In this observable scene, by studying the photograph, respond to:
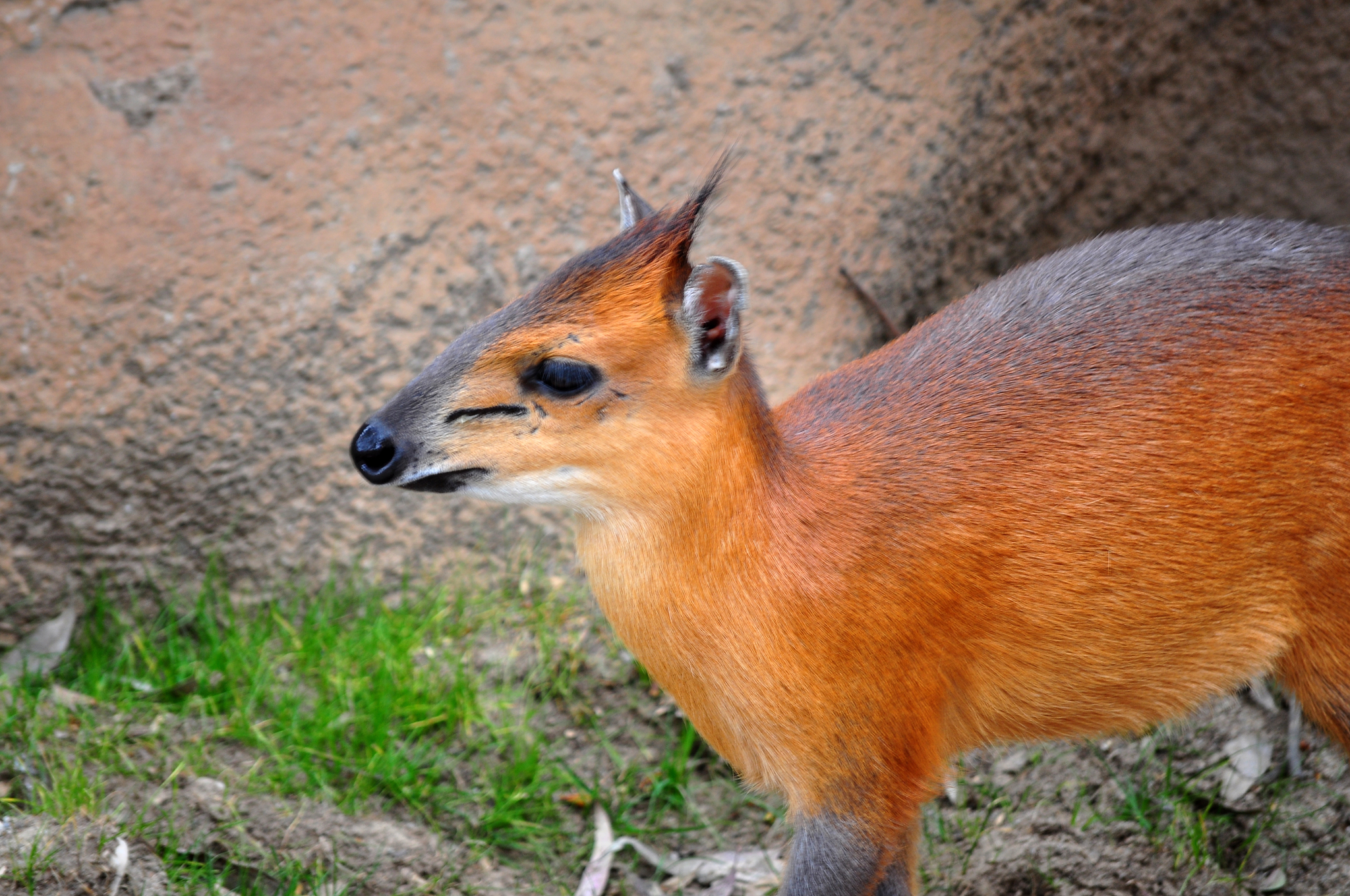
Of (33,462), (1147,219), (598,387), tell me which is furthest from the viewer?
(1147,219)

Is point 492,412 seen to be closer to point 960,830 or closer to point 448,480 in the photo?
point 448,480

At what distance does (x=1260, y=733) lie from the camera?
4.34 metres

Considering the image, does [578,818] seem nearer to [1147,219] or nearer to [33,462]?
[33,462]

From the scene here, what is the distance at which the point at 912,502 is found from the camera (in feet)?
10.8

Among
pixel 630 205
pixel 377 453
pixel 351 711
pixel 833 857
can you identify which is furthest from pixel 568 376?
pixel 351 711

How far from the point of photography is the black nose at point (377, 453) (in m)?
3.08

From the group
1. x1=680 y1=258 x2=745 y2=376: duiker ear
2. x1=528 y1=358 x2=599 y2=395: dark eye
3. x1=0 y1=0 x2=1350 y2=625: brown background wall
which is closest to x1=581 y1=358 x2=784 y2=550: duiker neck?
x1=680 y1=258 x2=745 y2=376: duiker ear

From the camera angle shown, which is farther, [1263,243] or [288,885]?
[288,885]

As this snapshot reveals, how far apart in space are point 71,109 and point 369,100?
113cm

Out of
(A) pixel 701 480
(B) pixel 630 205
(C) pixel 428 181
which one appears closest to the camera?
(A) pixel 701 480

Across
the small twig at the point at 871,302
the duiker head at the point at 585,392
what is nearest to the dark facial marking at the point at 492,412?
the duiker head at the point at 585,392

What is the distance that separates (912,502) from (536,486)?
992mm

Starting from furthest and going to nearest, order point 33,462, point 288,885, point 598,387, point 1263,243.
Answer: point 33,462
point 288,885
point 1263,243
point 598,387

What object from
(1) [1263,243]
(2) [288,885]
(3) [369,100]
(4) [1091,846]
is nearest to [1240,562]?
(1) [1263,243]
